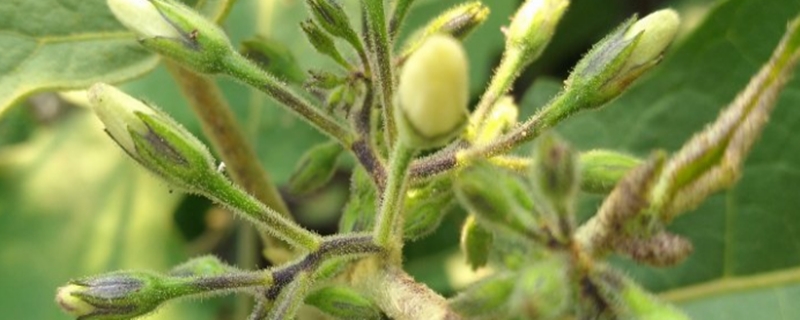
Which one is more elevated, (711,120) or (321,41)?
(321,41)

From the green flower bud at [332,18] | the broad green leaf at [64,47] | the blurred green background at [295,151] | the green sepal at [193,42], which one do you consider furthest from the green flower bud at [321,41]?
the broad green leaf at [64,47]

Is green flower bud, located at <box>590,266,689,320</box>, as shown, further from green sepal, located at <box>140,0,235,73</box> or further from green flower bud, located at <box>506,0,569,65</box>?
green sepal, located at <box>140,0,235,73</box>

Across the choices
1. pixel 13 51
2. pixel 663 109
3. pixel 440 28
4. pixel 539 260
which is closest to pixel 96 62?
pixel 13 51

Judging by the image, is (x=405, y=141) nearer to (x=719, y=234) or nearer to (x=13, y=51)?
(x=13, y=51)

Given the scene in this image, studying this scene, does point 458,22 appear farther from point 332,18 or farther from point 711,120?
point 711,120

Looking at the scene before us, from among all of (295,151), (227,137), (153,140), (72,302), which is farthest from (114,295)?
(295,151)
